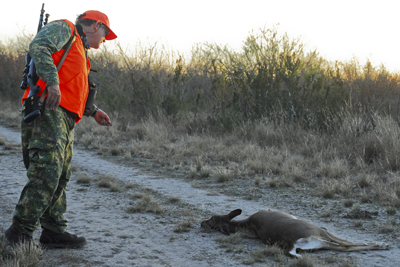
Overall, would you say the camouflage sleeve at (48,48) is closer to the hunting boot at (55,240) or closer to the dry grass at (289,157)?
the hunting boot at (55,240)

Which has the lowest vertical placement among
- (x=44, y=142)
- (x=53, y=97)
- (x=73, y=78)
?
(x=44, y=142)

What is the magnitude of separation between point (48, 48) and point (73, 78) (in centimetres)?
33

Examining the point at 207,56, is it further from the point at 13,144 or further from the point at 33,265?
the point at 33,265

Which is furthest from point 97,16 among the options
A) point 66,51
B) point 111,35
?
point 66,51

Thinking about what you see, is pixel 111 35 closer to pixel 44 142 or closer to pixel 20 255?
pixel 44 142

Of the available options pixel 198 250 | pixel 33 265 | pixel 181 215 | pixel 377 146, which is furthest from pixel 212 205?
pixel 377 146

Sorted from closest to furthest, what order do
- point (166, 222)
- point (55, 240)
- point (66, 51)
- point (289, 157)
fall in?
point (66, 51) → point (55, 240) → point (166, 222) → point (289, 157)

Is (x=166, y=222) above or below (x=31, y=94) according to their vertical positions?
below

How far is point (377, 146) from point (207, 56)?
26.4 feet

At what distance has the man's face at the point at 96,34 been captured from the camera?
3496 millimetres

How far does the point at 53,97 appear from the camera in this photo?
303cm

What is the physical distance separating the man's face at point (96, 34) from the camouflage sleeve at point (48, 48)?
33 centimetres

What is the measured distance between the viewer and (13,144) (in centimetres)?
992

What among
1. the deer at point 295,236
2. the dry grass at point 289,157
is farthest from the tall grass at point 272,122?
the deer at point 295,236
